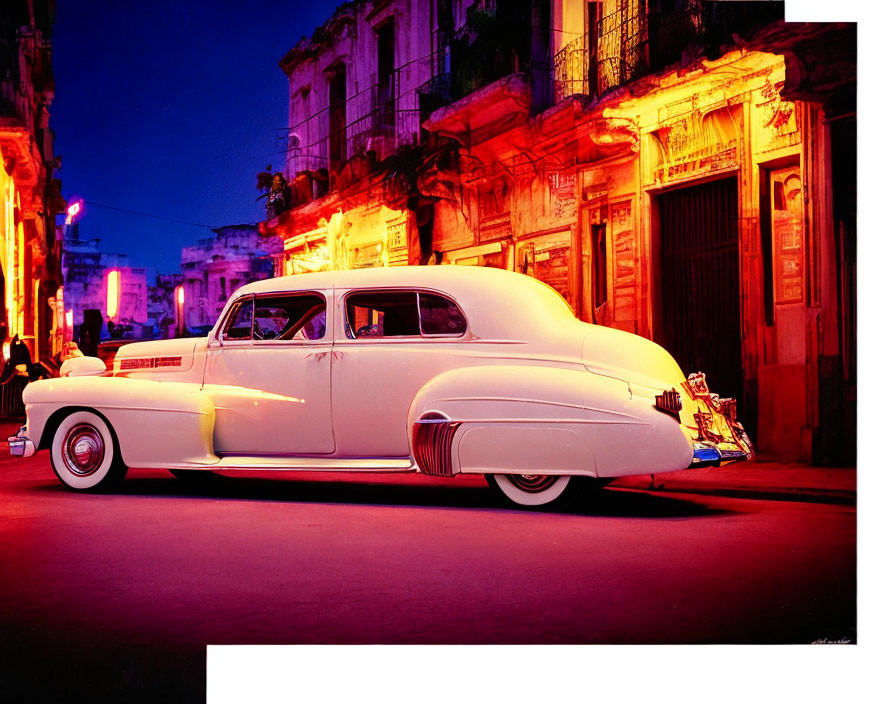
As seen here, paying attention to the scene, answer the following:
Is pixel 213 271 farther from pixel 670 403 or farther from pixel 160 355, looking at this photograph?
pixel 670 403

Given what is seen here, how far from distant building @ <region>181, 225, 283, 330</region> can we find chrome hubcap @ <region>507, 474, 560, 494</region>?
2.62 m

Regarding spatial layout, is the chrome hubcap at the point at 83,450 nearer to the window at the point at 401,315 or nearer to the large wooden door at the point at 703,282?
the window at the point at 401,315

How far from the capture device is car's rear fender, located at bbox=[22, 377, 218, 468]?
20.4 ft

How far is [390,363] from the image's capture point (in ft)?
19.5

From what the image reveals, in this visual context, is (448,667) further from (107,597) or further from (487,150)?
(487,150)

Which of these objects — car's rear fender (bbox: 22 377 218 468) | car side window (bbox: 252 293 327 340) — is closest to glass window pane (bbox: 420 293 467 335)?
car side window (bbox: 252 293 327 340)

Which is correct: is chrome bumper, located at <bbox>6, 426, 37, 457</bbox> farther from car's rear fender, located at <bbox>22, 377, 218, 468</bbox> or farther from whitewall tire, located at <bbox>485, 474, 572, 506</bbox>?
whitewall tire, located at <bbox>485, 474, 572, 506</bbox>

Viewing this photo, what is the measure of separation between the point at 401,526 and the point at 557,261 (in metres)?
7.61

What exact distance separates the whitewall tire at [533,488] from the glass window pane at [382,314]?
1.09 meters

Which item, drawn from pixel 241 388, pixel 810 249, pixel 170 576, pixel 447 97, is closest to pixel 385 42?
pixel 447 97

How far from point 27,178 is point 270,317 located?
1157 centimetres

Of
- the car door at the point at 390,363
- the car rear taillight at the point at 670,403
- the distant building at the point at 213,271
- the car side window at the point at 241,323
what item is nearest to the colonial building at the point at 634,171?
the distant building at the point at 213,271

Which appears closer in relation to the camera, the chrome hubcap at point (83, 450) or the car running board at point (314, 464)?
the car running board at point (314, 464)

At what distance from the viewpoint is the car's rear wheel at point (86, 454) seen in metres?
6.48
